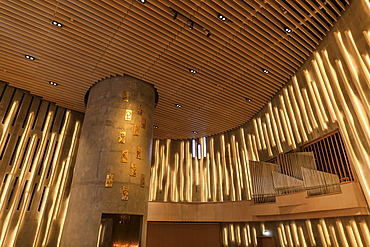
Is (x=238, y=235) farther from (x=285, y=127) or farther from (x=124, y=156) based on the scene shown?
(x=124, y=156)

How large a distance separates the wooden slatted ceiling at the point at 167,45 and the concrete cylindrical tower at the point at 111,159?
75 cm

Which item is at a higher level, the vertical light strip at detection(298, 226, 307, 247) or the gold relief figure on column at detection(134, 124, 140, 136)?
the gold relief figure on column at detection(134, 124, 140, 136)

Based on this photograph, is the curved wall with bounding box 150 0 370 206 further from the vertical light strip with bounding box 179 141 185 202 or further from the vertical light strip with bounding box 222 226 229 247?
the vertical light strip with bounding box 222 226 229 247

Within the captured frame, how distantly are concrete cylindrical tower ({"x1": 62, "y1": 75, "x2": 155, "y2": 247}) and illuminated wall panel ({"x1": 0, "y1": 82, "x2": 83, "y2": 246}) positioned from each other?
2357 millimetres

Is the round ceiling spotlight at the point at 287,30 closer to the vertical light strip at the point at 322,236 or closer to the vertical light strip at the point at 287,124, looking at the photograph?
the vertical light strip at the point at 287,124

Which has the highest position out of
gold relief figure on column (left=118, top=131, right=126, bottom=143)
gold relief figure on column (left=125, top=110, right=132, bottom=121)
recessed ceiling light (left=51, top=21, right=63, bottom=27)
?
recessed ceiling light (left=51, top=21, right=63, bottom=27)

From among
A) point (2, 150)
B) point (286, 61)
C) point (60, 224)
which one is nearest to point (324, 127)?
point (286, 61)

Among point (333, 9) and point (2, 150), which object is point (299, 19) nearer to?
point (333, 9)

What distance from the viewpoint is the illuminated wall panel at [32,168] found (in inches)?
331

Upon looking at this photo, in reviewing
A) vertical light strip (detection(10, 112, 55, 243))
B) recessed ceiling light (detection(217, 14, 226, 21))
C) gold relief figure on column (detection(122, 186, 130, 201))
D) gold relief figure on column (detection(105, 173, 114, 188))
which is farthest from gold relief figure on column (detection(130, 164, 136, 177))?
recessed ceiling light (detection(217, 14, 226, 21))

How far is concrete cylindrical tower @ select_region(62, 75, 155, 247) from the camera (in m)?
6.97

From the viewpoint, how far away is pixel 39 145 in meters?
9.54

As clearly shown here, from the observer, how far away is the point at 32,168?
914cm

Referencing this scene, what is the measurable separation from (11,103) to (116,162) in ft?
16.3
